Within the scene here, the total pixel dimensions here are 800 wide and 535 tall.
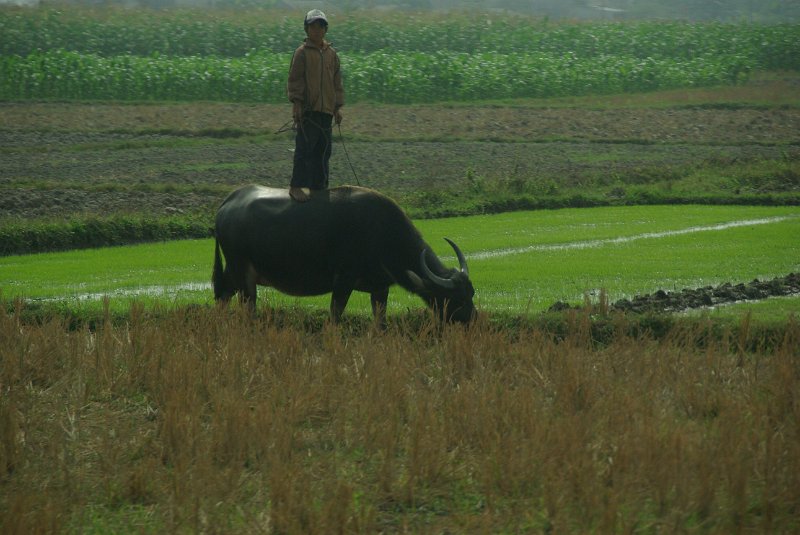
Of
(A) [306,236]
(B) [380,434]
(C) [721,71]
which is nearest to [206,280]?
(A) [306,236]

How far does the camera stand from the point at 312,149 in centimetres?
743

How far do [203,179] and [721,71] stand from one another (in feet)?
64.2

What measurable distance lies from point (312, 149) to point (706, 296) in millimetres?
2962

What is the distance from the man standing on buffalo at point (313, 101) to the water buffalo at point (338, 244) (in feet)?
0.62

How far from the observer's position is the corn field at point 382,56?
26.9 m

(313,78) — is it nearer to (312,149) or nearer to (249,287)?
(312,149)

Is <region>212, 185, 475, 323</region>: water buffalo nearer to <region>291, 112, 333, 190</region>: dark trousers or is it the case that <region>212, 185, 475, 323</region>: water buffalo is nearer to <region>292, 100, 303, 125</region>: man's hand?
<region>291, 112, 333, 190</region>: dark trousers

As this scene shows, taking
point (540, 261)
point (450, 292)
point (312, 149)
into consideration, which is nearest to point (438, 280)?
point (450, 292)

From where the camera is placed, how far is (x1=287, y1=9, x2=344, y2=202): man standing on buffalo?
23.9 ft

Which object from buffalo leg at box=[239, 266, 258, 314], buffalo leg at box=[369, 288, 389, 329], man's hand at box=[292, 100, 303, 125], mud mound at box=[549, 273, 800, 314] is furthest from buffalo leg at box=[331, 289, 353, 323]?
mud mound at box=[549, 273, 800, 314]

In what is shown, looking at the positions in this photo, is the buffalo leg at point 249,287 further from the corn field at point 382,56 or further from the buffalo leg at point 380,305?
the corn field at point 382,56

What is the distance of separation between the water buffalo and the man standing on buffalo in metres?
0.19

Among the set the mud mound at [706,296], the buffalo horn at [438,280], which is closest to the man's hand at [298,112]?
the buffalo horn at [438,280]

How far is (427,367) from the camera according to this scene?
6.02 m
